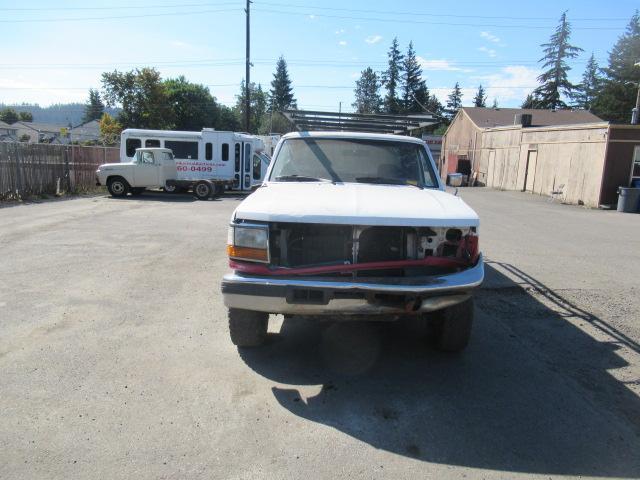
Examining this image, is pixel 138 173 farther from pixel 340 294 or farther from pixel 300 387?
pixel 340 294

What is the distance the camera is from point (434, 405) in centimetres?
348

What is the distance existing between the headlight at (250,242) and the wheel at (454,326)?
1679 millimetres

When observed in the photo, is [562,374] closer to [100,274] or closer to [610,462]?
[610,462]

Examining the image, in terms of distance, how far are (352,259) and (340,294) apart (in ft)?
1.21

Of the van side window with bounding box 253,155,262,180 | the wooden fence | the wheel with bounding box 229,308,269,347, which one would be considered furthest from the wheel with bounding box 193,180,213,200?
the wheel with bounding box 229,308,269,347

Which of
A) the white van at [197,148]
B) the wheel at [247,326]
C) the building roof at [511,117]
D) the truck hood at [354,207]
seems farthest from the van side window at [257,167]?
the building roof at [511,117]

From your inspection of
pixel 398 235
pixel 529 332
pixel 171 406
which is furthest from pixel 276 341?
pixel 529 332

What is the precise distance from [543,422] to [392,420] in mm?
1049

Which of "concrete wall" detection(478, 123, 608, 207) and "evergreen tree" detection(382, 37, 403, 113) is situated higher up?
"evergreen tree" detection(382, 37, 403, 113)

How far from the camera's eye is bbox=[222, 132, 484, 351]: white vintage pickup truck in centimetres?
345

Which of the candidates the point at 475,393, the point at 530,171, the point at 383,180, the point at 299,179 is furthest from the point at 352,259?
the point at 530,171

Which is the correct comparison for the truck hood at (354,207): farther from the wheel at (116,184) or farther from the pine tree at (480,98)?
the pine tree at (480,98)

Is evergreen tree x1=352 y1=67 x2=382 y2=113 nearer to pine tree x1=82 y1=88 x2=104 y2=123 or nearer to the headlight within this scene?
pine tree x1=82 y1=88 x2=104 y2=123

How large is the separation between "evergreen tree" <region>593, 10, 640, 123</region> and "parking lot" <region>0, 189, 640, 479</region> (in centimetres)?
6326
